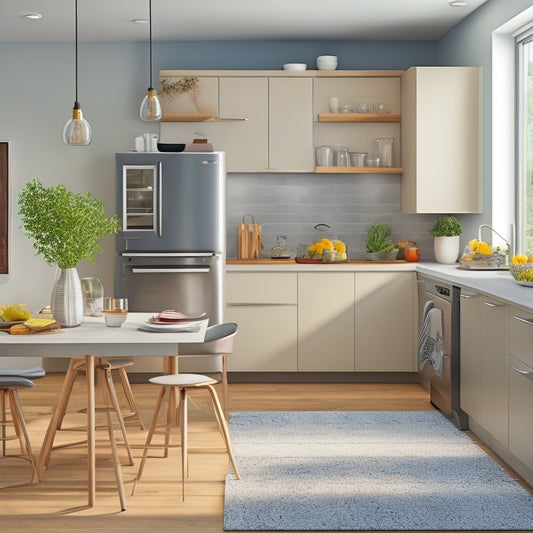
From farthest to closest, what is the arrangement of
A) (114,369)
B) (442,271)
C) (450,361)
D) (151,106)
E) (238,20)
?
1. (238,20)
2. (442,271)
3. (450,361)
4. (114,369)
5. (151,106)

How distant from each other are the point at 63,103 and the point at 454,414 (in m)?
4.04

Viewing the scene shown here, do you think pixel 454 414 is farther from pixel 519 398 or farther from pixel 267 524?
pixel 267 524

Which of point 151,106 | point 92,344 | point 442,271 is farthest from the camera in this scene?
point 442,271

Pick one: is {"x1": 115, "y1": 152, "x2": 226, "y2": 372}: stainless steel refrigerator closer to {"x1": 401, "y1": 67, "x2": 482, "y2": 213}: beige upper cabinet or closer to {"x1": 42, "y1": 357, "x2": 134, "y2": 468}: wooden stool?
{"x1": 401, "y1": 67, "x2": 482, "y2": 213}: beige upper cabinet

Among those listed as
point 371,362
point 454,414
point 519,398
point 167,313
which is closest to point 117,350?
point 167,313

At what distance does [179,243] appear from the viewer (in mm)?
6289

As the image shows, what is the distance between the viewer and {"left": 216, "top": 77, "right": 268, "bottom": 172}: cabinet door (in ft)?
21.9

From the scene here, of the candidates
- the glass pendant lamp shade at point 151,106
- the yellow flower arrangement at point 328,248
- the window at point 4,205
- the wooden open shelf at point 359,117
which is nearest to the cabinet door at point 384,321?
the yellow flower arrangement at point 328,248

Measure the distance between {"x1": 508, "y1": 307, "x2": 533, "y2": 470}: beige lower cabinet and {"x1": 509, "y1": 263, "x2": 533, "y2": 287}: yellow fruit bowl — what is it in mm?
483

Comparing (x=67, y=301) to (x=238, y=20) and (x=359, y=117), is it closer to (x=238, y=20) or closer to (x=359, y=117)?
(x=238, y=20)

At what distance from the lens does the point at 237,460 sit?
435 centimetres

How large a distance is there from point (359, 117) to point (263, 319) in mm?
1795

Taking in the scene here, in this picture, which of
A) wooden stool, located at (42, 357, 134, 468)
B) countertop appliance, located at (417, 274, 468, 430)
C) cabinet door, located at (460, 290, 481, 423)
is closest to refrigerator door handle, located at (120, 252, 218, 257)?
countertop appliance, located at (417, 274, 468, 430)

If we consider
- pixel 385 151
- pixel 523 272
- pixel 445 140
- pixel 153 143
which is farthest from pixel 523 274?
pixel 153 143
